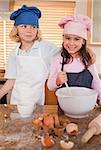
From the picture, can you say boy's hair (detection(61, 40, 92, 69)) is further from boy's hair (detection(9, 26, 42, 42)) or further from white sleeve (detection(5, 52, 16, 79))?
white sleeve (detection(5, 52, 16, 79))

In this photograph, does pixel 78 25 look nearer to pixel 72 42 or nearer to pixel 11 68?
pixel 72 42

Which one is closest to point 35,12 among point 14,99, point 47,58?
point 47,58

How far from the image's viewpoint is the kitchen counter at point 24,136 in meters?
0.78

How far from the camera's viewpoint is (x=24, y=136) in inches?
33.3

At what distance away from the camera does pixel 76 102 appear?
99cm

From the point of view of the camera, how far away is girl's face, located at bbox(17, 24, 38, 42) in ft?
4.26

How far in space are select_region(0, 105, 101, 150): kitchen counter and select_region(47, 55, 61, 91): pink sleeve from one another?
0.22 m

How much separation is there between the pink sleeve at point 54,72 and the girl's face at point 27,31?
0.16m

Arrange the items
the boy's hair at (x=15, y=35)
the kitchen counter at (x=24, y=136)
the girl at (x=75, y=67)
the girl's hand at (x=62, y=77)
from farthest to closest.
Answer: the boy's hair at (x=15, y=35) → the girl at (x=75, y=67) → the girl's hand at (x=62, y=77) → the kitchen counter at (x=24, y=136)

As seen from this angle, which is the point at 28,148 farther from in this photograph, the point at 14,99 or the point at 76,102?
the point at 14,99

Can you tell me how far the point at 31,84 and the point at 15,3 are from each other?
1685mm

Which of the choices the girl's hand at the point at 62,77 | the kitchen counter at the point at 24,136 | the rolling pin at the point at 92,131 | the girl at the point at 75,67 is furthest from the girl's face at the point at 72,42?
the rolling pin at the point at 92,131

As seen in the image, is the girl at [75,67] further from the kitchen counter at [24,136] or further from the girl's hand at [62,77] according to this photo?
the kitchen counter at [24,136]

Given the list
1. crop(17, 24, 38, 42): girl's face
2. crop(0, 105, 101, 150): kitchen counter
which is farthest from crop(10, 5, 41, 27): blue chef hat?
crop(0, 105, 101, 150): kitchen counter
